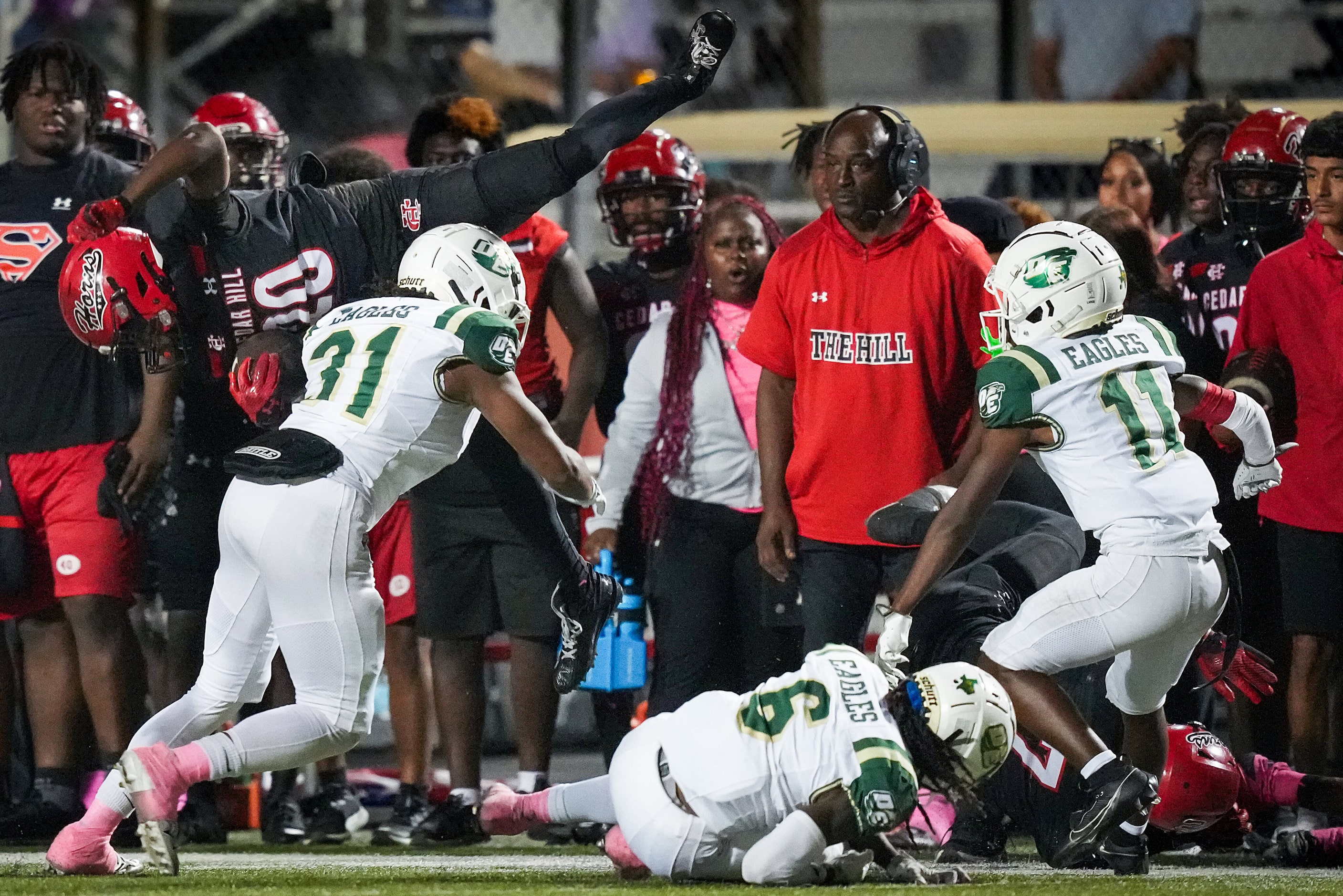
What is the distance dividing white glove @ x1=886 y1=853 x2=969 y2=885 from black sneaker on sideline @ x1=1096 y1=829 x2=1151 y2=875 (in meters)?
0.49

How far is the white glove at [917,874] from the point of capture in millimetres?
4367

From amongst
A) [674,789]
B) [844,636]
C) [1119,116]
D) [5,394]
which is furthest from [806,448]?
[1119,116]

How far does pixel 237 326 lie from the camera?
18.3ft

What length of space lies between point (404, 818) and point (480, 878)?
1188 mm

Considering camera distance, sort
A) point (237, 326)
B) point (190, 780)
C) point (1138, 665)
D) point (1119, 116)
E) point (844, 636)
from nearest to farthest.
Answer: point (190, 780) < point (1138, 665) < point (844, 636) < point (237, 326) < point (1119, 116)

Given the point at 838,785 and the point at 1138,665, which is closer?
the point at 838,785

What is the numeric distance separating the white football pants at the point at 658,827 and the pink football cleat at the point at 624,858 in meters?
0.10

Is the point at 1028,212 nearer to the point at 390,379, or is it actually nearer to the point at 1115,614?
the point at 1115,614

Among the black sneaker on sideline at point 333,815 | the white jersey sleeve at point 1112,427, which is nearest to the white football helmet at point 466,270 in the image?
the white jersey sleeve at point 1112,427

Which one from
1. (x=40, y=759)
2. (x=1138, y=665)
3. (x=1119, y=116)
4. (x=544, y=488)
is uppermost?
(x=1119, y=116)

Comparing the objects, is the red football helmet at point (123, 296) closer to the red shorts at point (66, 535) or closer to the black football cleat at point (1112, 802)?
the red shorts at point (66, 535)

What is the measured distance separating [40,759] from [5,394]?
3.44ft

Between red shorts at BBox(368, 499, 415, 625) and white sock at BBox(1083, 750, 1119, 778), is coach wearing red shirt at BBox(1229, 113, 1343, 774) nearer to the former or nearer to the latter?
white sock at BBox(1083, 750, 1119, 778)

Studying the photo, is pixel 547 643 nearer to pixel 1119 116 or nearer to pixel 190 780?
pixel 190 780
